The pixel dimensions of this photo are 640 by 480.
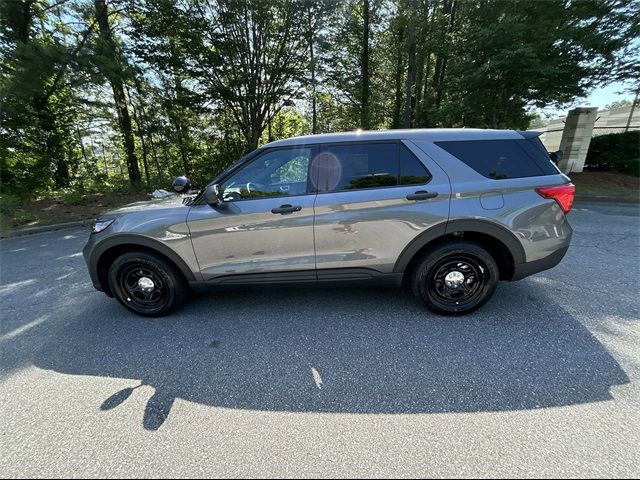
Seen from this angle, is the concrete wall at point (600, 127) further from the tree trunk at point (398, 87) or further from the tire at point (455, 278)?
the tire at point (455, 278)

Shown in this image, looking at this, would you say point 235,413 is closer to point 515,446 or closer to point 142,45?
point 515,446

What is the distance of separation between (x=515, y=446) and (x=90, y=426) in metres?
2.58

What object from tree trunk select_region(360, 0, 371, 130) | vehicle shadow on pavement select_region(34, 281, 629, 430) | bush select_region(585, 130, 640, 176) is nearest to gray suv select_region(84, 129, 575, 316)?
vehicle shadow on pavement select_region(34, 281, 629, 430)

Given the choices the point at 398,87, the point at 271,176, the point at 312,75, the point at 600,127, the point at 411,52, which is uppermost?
the point at 411,52

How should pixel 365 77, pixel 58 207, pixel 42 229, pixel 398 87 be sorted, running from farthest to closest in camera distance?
pixel 398 87, pixel 365 77, pixel 58 207, pixel 42 229

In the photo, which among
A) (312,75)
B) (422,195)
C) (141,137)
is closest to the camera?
(422,195)

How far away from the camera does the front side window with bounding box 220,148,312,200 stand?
9.04 ft

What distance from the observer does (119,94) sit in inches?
380

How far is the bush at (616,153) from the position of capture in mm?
9703

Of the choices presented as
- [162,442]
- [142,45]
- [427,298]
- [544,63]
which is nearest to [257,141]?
[142,45]

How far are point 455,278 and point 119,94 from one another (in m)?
11.8

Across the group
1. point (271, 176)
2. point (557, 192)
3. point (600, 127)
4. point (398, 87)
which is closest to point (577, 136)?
point (600, 127)

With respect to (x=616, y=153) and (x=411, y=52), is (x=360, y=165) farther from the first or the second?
(x=616, y=153)

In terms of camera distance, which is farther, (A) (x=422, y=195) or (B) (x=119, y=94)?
(B) (x=119, y=94)
